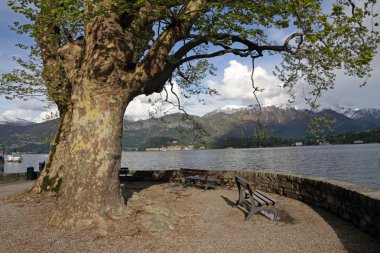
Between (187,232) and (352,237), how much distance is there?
164 inches

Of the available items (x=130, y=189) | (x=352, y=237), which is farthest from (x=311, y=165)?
(x=352, y=237)

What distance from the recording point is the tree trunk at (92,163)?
27.7 ft

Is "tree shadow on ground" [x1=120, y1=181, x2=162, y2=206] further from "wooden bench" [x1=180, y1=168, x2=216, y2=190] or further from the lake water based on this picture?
the lake water

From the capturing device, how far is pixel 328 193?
10281 millimetres

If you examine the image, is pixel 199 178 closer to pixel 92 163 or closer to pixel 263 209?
pixel 263 209

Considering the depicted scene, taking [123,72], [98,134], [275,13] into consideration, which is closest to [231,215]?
[98,134]

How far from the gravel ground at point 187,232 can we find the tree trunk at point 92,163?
0.47 m

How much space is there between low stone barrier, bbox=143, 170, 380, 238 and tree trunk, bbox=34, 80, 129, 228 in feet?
21.0

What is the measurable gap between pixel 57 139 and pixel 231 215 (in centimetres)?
792

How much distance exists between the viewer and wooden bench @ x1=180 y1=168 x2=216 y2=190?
50.9 feet

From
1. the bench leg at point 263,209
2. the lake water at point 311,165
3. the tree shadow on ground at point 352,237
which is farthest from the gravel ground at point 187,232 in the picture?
the lake water at point 311,165

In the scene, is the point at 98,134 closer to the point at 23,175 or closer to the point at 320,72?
the point at 320,72

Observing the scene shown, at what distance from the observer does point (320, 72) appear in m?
14.1

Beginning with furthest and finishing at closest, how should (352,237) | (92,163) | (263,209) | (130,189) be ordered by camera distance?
(130,189) → (263,209) → (92,163) → (352,237)
